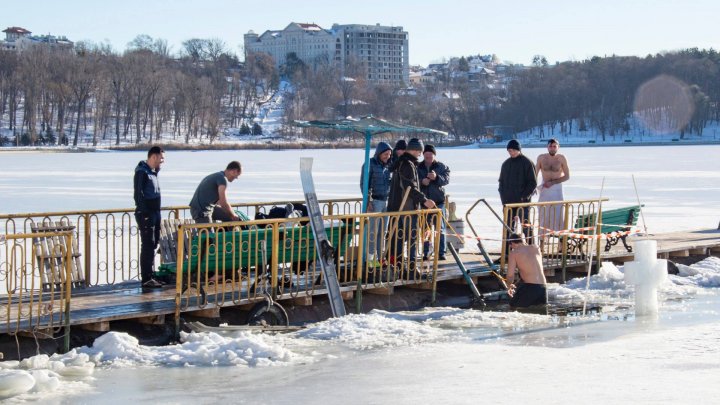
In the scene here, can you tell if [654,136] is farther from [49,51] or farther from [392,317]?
[392,317]

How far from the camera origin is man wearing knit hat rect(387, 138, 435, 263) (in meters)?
13.0

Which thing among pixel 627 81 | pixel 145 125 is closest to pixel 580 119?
pixel 627 81

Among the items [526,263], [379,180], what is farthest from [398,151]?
[526,263]

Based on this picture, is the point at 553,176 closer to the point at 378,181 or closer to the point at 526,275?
the point at 378,181

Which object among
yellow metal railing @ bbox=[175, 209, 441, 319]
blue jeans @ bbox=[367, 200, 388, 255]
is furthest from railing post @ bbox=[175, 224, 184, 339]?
blue jeans @ bbox=[367, 200, 388, 255]

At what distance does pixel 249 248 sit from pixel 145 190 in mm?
1548

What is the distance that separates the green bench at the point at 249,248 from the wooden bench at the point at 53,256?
3.20 ft

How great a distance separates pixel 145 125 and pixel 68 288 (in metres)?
130

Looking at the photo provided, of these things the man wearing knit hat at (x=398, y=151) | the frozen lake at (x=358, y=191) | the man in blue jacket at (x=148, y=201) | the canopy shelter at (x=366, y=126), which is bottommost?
the frozen lake at (x=358, y=191)

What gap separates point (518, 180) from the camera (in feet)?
48.3

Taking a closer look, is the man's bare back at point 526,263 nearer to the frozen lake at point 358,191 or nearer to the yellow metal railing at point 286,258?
the yellow metal railing at point 286,258

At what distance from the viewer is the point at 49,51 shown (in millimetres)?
157625

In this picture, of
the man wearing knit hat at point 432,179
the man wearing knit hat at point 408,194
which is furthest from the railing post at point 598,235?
the man wearing knit hat at point 408,194

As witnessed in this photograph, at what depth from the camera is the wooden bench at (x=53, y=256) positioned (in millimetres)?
11094
